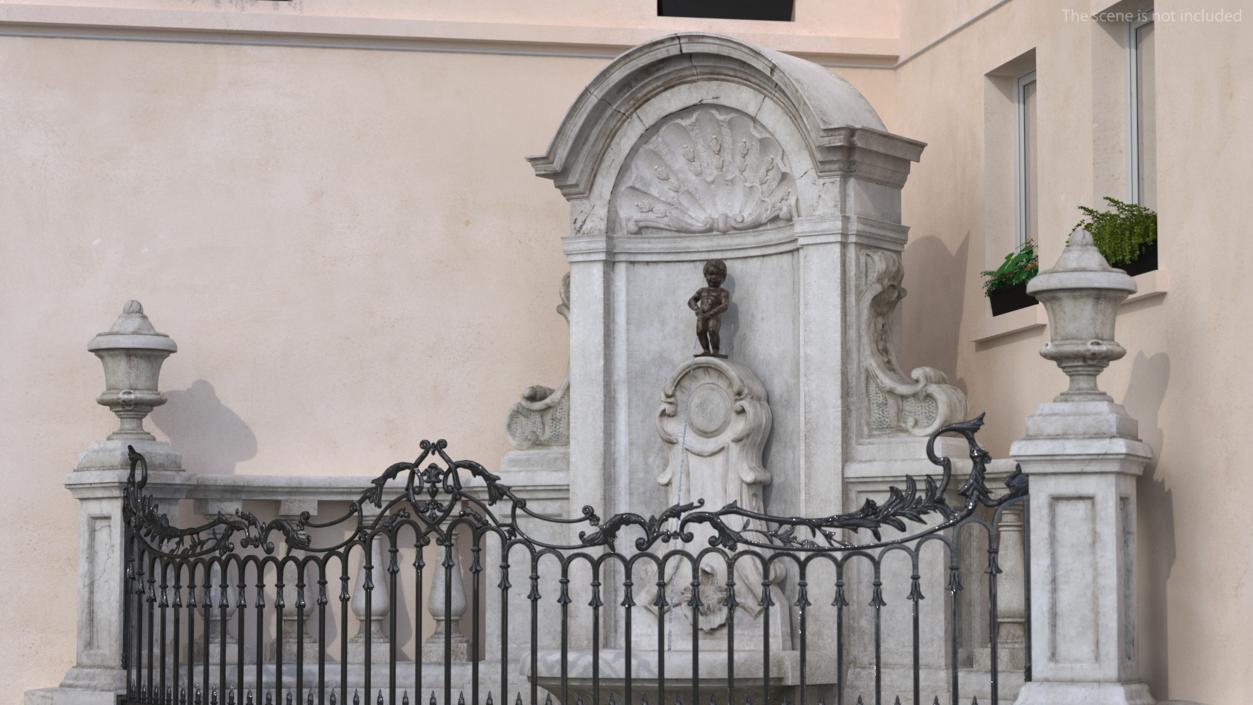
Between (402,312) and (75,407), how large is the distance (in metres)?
1.73

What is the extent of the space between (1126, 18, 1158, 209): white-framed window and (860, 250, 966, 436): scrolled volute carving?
3.70ft

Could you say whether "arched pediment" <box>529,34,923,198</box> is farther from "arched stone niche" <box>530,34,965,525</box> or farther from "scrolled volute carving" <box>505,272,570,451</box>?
"scrolled volute carving" <box>505,272,570,451</box>

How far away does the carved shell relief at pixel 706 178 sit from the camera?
10195 mm

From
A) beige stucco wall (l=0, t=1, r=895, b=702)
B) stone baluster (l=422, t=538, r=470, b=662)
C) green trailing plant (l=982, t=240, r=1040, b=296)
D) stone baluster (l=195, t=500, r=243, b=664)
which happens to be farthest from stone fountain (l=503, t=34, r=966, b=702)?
stone baluster (l=195, t=500, r=243, b=664)

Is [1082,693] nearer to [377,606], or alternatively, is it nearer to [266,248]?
[377,606]

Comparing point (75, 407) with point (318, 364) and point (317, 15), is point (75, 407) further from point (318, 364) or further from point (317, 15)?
point (317, 15)

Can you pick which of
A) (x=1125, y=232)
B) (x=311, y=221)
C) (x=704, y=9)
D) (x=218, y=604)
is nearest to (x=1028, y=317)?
(x=1125, y=232)

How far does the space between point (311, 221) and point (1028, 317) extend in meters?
3.79

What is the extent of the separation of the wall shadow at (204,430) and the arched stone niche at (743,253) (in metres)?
1.91

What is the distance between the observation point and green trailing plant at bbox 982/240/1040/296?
10.1m

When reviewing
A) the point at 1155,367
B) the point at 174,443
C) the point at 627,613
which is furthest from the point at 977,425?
the point at 174,443

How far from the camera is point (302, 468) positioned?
11250 mm

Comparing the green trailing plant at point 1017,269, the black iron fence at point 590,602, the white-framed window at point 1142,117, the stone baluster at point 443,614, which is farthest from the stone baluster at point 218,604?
the white-framed window at point 1142,117

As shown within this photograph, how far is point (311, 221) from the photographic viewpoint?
11352 mm
